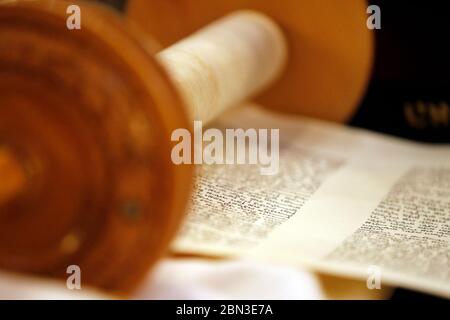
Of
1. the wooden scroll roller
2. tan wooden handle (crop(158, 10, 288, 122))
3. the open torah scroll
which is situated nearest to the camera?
the wooden scroll roller

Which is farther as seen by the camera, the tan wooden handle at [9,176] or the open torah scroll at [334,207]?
the open torah scroll at [334,207]

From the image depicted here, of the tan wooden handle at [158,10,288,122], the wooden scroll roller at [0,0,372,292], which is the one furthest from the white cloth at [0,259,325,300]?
the tan wooden handle at [158,10,288,122]

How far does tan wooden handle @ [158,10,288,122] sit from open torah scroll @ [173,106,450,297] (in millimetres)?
79

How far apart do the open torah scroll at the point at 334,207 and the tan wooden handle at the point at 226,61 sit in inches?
3.1

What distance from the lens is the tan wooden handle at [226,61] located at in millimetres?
767

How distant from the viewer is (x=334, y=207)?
2.53 ft

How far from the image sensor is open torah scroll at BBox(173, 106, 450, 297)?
61cm

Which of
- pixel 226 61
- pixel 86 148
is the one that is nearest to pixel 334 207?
pixel 226 61

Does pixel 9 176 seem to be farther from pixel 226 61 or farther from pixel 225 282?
pixel 226 61

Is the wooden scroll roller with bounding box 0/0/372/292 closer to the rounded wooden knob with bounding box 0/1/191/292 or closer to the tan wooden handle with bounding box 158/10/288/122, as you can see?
the rounded wooden knob with bounding box 0/1/191/292

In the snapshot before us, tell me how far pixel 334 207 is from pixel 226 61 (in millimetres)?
227

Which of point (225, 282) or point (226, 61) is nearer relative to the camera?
point (225, 282)

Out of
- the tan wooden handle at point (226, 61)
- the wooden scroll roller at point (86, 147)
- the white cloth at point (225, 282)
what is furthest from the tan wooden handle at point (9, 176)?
the tan wooden handle at point (226, 61)

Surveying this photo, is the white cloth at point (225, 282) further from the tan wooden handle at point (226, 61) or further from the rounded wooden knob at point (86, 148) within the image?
the tan wooden handle at point (226, 61)
